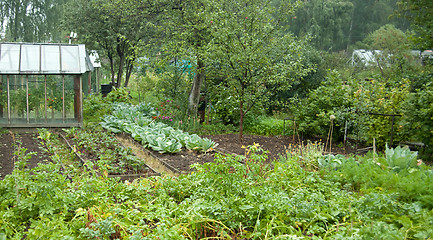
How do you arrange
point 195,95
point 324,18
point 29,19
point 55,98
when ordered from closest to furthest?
point 55,98 < point 195,95 < point 29,19 < point 324,18

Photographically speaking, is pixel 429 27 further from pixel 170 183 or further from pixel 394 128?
pixel 170 183

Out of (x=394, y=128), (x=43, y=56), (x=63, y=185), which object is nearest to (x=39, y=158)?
(x=63, y=185)

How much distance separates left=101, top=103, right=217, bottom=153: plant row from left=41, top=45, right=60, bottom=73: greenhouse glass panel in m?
2.08

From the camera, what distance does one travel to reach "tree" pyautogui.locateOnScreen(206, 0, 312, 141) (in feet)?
29.0

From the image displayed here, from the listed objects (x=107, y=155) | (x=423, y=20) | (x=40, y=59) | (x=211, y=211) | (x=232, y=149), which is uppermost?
(x=423, y=20)

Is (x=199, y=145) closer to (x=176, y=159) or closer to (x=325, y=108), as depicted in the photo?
(x=176, y=159)

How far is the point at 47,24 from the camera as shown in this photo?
34.5m

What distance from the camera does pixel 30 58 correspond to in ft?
36.4

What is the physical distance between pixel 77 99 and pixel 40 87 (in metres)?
1.11

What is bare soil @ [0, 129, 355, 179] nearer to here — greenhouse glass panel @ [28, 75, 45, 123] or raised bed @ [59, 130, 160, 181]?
raised bed @ [59, 130, 160, 181]

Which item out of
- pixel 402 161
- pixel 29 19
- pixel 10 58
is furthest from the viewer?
pixel 29 19

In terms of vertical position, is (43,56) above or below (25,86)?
above

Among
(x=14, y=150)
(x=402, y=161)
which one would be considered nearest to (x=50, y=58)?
(x=14, y=150)

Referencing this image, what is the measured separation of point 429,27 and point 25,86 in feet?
47.1
